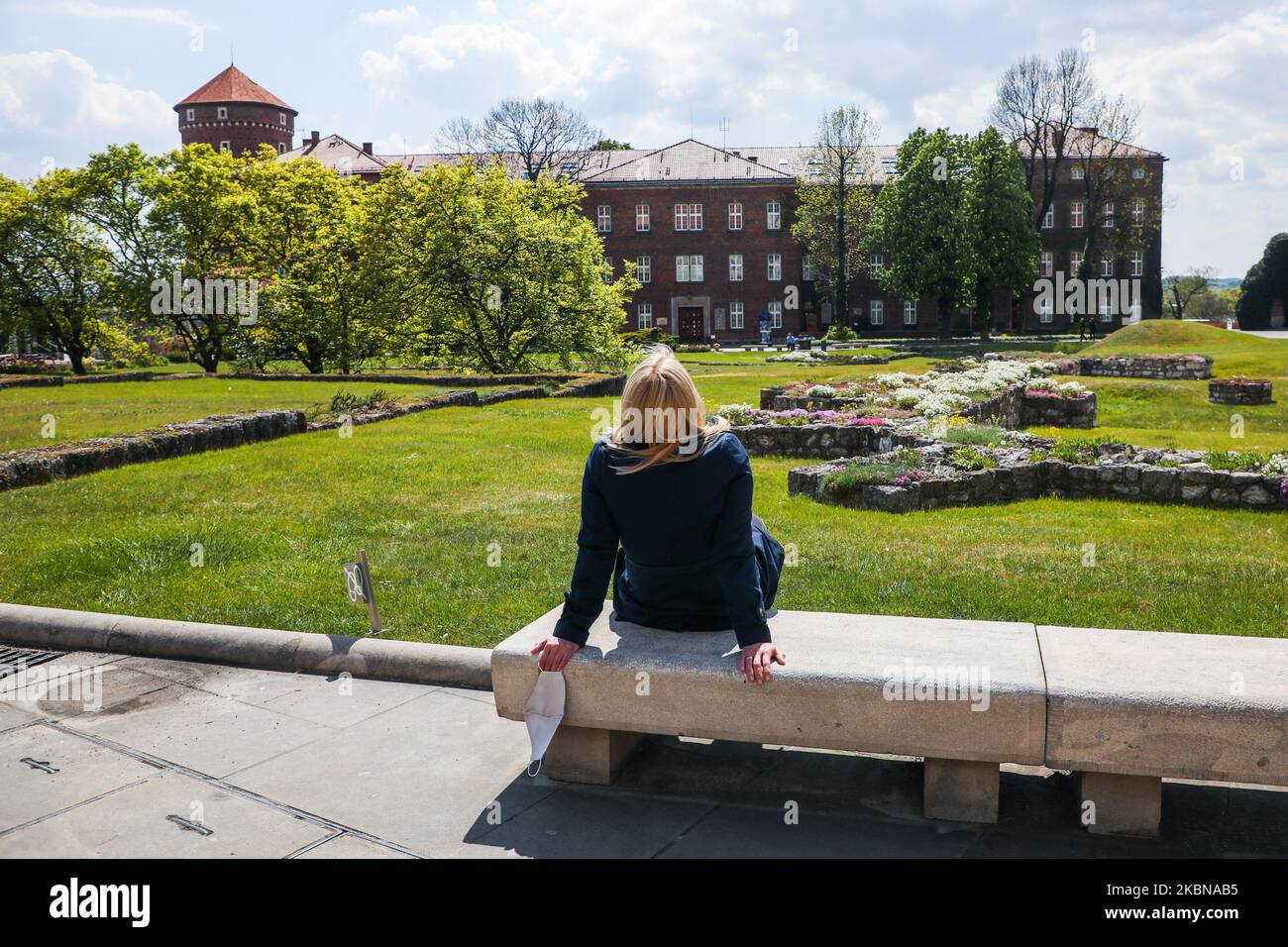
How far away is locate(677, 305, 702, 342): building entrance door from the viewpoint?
209 feet

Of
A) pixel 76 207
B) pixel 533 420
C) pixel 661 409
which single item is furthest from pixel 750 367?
pixel 661 409

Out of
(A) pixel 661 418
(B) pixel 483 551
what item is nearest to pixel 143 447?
(B) pixel 483 551

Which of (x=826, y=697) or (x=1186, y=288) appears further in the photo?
(x=1186, y=288)

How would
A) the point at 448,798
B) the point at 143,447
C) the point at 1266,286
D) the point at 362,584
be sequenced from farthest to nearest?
the point at 1266,286
the point at 143,447
the point at 362,584
the point at 448,798

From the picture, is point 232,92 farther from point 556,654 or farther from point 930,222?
point 556,654

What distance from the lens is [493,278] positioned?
30.1 m

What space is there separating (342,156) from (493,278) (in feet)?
137

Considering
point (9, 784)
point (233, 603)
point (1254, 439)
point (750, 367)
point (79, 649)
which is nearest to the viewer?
point (9, 784)

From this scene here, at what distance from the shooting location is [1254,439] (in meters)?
16.4

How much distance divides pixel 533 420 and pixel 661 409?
14.7 metres

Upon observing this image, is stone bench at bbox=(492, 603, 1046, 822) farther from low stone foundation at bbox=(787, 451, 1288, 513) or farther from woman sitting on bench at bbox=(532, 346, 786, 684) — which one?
low stone foundation at bbox=(787, 451, 1288, 513)

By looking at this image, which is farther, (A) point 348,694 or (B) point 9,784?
(A) point 348,694
